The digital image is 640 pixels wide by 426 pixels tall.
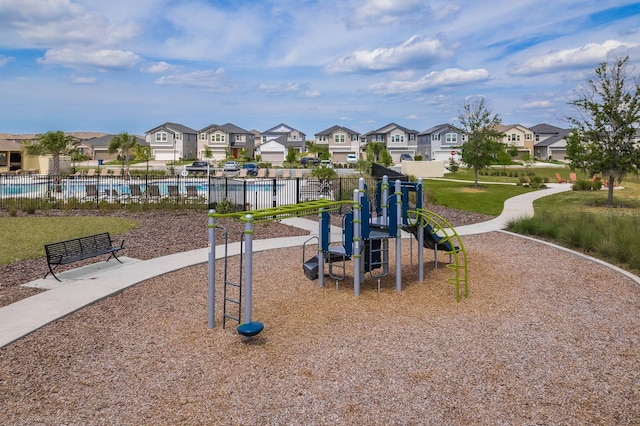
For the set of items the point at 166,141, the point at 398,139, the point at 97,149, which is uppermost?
the point at 398,139

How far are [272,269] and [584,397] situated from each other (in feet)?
24.4

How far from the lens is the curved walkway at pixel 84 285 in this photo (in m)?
7.99

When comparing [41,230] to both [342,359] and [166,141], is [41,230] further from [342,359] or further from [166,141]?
[166,141]

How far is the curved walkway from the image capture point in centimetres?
799

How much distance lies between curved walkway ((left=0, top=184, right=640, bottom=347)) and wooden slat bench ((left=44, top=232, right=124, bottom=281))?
39 cm

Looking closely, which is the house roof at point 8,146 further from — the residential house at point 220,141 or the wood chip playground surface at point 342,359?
the wood chip playground surface at point 342,359

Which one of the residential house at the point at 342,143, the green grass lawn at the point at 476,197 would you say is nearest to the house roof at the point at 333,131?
the residential house at the point at 342,143

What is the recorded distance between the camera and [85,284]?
1016 centimetres

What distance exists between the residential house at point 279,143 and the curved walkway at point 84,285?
65474 millimetres

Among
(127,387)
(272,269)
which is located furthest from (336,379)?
(272,269)

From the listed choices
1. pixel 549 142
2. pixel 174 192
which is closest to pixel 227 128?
pixel 549 142

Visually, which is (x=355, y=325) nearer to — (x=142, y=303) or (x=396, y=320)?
(x=396, y=320)

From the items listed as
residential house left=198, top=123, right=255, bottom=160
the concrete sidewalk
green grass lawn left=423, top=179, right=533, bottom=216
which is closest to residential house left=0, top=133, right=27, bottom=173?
residential house left=198, top=123, right=255, bottom=160

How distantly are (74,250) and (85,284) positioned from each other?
1.45m
